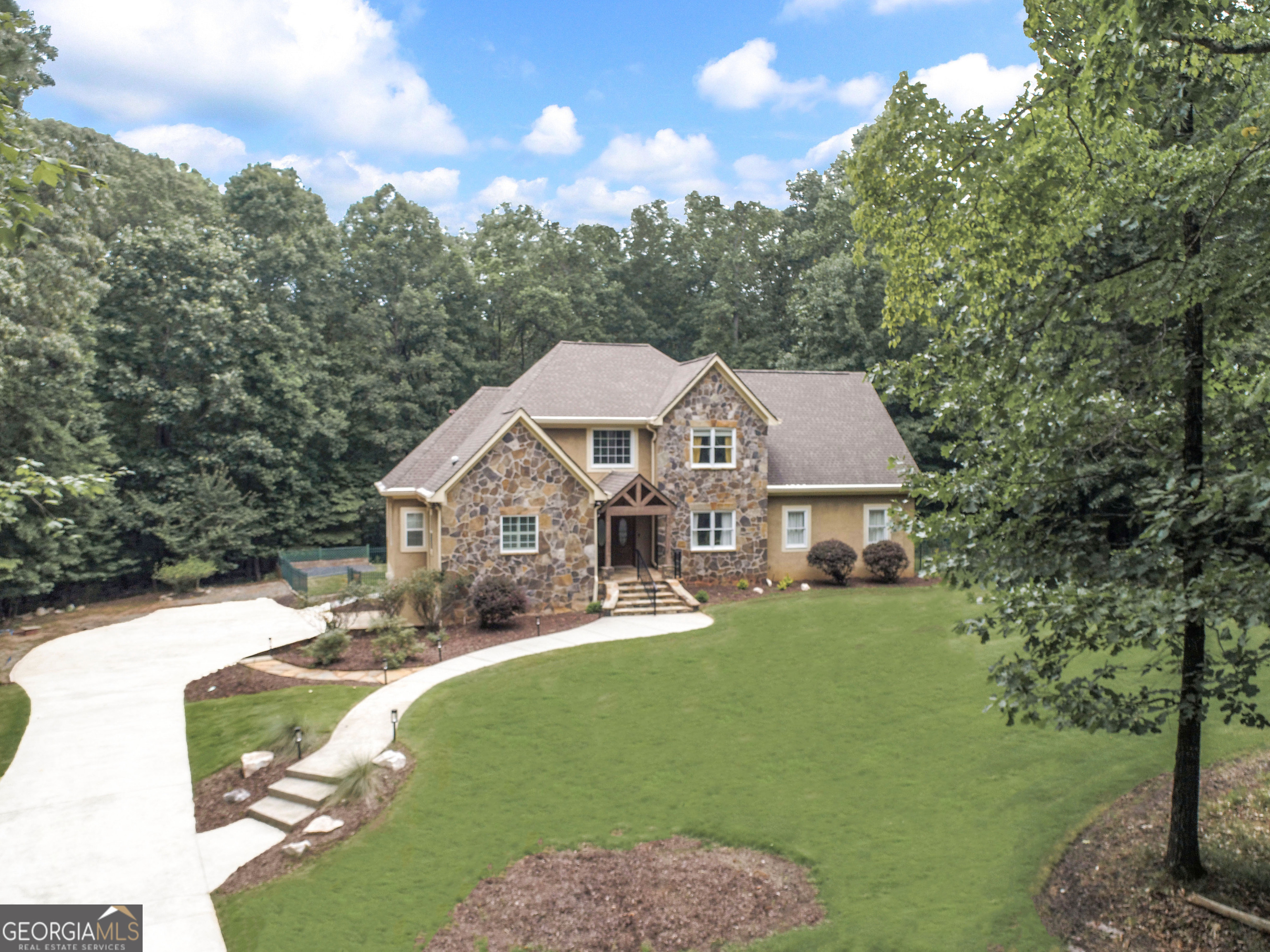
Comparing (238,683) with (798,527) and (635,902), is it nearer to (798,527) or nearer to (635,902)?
(635,902)

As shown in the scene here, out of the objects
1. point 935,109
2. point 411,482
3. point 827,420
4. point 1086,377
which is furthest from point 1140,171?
point 827,420

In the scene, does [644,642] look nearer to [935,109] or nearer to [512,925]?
[512,925]

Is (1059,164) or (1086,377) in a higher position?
(1059,164)

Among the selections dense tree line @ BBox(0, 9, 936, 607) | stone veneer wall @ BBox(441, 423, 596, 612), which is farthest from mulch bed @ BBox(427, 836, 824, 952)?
dense tree line @ BBox(0, 9, 936, 607)

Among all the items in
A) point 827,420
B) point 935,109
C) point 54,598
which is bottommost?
point 54,598

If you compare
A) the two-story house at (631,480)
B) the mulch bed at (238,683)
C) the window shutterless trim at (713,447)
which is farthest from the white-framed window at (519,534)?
the mulch bed at (238,683)

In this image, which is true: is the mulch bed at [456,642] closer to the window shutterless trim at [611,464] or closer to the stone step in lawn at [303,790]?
the window shutterless trim at [611,464]

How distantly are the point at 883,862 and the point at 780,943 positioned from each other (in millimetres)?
1789

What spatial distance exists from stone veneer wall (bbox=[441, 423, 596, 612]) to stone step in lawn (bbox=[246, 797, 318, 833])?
9360 millimetres

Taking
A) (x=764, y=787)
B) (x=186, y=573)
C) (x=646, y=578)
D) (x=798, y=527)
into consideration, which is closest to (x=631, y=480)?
(x=646, y=578)

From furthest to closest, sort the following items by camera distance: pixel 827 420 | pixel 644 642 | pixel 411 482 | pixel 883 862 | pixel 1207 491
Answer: pixel 827 420, pixel 411 482, pixel 644 642, pixel 883 862, pixel 1207 491

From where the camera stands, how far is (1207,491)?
210 inches

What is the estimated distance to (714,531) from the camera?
24.5 m

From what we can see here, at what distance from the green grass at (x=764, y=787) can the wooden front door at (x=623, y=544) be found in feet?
30.7
